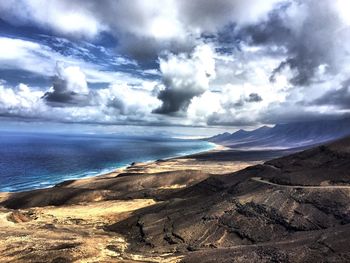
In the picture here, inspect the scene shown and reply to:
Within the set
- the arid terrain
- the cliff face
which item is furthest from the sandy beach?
the cliff face

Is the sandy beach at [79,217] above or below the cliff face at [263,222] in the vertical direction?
below

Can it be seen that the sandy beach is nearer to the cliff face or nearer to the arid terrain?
the arid terrain

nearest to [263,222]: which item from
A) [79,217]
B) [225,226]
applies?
[225,226]

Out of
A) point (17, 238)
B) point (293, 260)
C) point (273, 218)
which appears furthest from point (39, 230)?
point (293, 260)

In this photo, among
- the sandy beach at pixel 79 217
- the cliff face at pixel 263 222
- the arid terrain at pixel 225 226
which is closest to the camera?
the cliff face at pixel 263 222

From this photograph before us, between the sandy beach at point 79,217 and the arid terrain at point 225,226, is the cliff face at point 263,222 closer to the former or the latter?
the arid terrain at point 225,226

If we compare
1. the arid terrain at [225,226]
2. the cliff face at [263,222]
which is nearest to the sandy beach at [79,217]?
the arid terrain at [225,226]

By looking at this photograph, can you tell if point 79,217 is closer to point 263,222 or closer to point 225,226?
point 225,226

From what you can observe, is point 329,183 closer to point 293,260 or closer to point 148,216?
point 293,260
